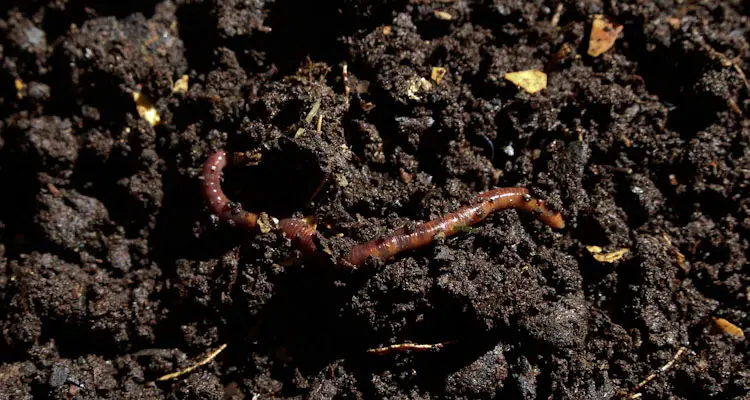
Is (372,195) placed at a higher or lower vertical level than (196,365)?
higher

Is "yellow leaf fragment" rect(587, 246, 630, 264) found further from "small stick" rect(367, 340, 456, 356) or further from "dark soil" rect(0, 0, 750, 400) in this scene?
"small stick" rect(367, 340, 456, 356)

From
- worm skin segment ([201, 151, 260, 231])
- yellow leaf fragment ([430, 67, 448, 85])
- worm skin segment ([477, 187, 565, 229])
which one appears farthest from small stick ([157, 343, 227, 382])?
yellow leaf fragment ([430, 67, 448, 85])

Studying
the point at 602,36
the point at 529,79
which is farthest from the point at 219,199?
Result: the point at 602,36

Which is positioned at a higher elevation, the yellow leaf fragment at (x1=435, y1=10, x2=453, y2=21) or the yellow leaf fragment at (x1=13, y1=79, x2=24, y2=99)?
the yellow leaf fragment at (x1=13, y1=79, x2=24, y2=99)

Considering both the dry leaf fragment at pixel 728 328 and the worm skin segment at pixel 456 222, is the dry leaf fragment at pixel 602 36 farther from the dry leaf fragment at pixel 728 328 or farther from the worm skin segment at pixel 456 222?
the dry leaf fragment at pixel 728 328

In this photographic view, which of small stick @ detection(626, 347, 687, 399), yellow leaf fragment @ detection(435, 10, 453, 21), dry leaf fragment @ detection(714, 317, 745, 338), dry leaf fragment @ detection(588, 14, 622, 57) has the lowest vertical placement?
small stick @ detection(626, 347, 687, 399)

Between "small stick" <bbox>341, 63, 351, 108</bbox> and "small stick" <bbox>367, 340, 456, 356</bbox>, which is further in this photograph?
"small stick" <bbox>341, 63, 351, 108</bbox>

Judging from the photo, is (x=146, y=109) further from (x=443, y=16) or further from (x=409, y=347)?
(x=409, y=347)
